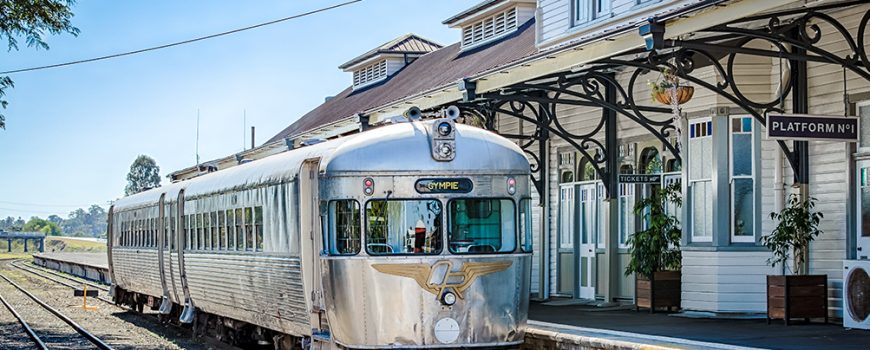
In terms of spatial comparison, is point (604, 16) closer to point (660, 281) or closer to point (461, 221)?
point (660, 281)

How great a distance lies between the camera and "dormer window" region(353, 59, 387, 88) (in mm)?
39188

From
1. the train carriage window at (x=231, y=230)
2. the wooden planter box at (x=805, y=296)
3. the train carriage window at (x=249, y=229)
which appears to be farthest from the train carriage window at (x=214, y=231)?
the wooden planter box at (x=805, y=296)

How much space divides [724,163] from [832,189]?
1946 millimetres

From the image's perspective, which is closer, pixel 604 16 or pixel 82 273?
pixel 604 16

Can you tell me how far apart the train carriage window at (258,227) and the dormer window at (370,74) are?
23260 millimetres

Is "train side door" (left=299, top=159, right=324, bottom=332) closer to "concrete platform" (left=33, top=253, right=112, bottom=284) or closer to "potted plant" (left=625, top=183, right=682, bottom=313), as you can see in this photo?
"potted plant" (left=625, top=183, right=682, bottom=313)

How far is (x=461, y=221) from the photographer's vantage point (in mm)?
12945

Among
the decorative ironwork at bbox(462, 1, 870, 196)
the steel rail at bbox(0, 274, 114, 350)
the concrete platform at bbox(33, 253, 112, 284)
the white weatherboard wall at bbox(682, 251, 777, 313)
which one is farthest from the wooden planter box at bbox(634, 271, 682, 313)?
the concrete platform at bbox(33, 253, 112, 284)

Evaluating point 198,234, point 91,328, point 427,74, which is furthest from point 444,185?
point 427,74

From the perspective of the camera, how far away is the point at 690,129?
18.3 metres

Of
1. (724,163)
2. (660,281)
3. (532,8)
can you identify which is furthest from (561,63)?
(532,8)

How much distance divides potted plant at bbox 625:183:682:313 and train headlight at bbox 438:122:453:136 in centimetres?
662

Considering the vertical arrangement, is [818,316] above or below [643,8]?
below

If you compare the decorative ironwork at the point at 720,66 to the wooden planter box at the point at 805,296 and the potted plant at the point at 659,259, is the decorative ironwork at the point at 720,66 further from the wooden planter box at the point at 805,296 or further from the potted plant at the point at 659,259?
the wooden planter box at the point at 805,296
